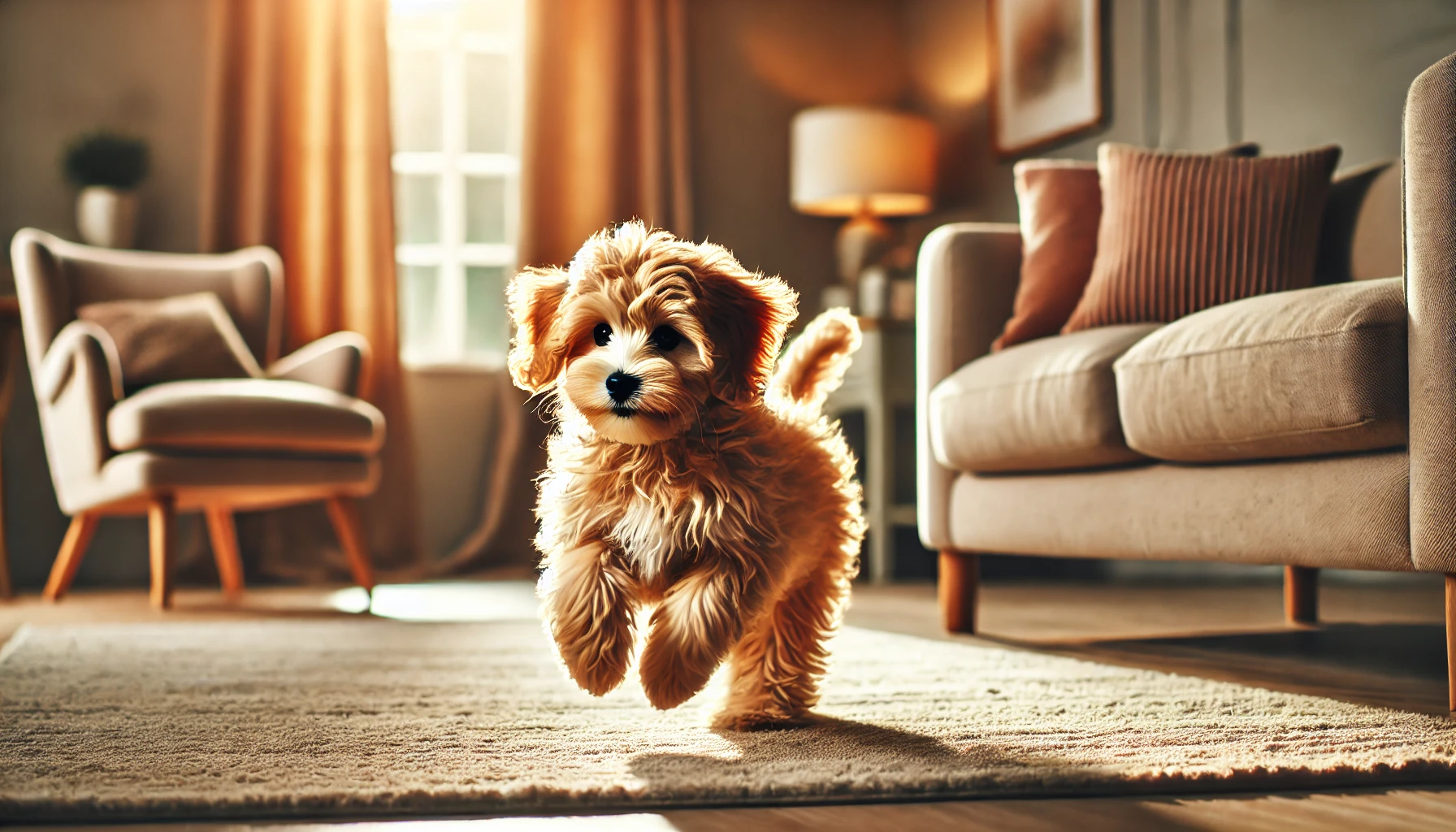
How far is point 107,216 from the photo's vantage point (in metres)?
3.88

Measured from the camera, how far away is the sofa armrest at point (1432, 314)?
4.30ft

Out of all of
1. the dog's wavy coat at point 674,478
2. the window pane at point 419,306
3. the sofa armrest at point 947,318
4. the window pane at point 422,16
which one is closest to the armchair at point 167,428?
the window pane at point 419,306

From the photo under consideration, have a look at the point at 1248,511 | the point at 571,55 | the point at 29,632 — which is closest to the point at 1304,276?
the point at 1248,511

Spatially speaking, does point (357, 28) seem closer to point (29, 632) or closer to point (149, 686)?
point (29, 632)

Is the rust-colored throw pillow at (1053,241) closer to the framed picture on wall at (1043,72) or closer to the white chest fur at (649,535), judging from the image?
the white chest fur at (649,535)

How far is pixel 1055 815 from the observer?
977 mm

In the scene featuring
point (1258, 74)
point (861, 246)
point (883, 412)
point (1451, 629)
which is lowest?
point (1451, 629)

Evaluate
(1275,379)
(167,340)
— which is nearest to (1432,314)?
(1275,379)

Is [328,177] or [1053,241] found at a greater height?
[328,177]

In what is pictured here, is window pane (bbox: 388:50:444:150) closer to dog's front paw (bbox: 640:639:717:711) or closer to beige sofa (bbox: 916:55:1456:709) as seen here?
beige sofa (bbox: 916:55:1456:709)

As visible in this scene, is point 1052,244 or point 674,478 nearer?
point 674,478

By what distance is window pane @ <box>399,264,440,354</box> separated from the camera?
14.9 ft

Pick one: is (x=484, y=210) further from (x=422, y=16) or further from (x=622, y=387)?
(x=622, y=387)

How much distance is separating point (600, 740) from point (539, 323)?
47 centimetres
